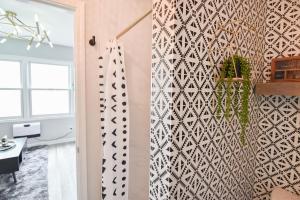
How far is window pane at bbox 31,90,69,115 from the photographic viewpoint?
15.0ft

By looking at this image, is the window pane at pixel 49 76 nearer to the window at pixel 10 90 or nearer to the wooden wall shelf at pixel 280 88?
the window at pixel 10 90

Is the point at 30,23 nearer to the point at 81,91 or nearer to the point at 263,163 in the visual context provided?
the point at 81,91

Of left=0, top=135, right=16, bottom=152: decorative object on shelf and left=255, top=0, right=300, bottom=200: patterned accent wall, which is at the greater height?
left=255, top=0, right=300, bottom=200: patterned accent wall

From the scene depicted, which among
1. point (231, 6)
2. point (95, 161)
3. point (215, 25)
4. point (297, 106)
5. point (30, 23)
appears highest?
point (30, 23)

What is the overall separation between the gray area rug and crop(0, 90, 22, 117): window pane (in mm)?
1249

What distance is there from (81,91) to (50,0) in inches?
27.7

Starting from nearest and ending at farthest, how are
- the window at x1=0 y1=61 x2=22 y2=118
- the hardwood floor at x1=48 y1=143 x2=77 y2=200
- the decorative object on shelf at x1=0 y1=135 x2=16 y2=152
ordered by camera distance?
the hardwood floor at x1=48 y1=143 x2=77 y2=200
the decorative object on shelf at x1=0 y1=135 x2=16 y2=152
the window at x1=0 y1=61 x2=22 y2=118

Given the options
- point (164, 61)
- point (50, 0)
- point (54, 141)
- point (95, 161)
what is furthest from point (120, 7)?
point (54, 141)

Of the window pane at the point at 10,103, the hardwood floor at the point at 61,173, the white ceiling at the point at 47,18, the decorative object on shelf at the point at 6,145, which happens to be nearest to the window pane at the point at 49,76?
the window pane at the point at 10,103

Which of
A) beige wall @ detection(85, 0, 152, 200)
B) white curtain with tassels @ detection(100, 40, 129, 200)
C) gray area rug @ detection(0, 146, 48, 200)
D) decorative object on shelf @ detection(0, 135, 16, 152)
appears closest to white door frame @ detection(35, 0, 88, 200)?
beige wall @ detection(85, 0, 152, 200)

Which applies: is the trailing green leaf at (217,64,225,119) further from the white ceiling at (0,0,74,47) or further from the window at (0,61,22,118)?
the window at (0,61,22,118)

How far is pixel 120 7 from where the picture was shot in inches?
65.5

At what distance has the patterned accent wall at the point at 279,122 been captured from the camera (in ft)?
4.03

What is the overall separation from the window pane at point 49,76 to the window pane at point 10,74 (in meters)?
0.29
